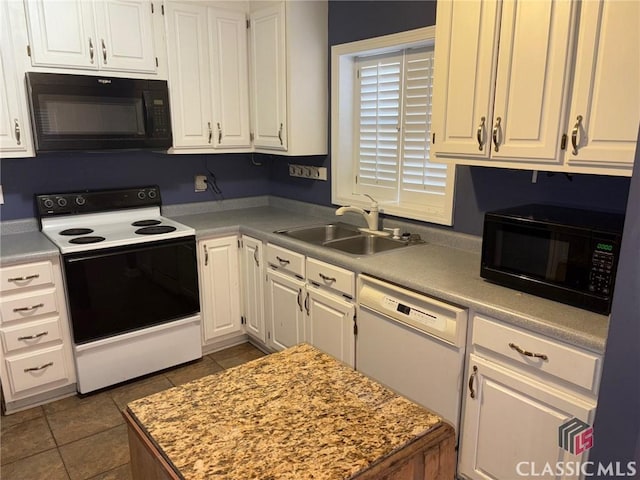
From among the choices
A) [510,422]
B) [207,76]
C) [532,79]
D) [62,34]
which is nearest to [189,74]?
[207,76]

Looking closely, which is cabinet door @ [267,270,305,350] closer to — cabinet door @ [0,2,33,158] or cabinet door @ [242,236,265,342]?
cabinet door @ [242,236,265,342]

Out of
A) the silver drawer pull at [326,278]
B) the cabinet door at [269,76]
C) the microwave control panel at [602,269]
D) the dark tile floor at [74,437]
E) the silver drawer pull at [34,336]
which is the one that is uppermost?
the cabinet door at [269,76]

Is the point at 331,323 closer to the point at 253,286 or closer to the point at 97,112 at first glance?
the point at 253,286

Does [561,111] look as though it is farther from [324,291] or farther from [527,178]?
[324,291]

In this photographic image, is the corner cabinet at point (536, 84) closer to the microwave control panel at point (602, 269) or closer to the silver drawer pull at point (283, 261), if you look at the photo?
the microwave control panel at point (602, 269)

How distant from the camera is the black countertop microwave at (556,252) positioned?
1.58 meters

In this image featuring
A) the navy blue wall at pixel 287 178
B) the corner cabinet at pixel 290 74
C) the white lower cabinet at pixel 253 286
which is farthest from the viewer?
the white lower cabinet at pixel 253 286

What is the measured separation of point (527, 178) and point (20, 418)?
9.55 feet

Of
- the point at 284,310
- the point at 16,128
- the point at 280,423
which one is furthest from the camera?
the point at 284,310

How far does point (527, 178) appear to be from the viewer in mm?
2146

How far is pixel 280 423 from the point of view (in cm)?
100

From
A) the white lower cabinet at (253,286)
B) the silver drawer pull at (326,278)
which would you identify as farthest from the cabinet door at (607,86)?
the white lower cabinet at (253,286)

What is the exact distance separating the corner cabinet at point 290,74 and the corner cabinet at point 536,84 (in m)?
1.17

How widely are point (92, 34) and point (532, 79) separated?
2.35 metres
